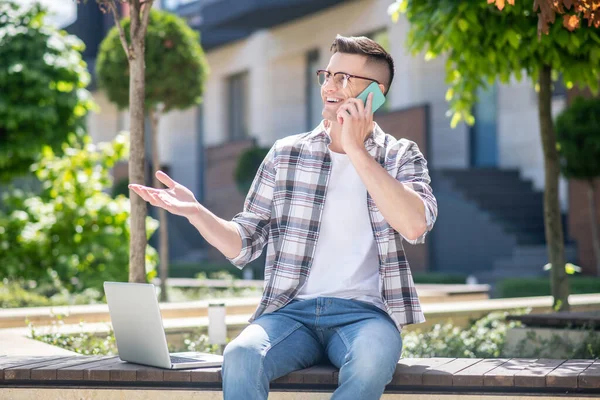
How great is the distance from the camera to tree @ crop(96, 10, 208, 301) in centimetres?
1116

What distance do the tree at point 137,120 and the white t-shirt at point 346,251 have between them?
191 centimetres

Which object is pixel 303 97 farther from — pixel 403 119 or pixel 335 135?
pixel 335 135

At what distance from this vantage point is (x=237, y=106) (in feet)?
80.7

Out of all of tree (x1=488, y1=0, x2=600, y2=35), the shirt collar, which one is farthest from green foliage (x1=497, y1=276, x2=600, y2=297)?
the shirt collar

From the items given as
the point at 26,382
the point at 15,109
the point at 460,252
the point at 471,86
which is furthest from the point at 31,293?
the point at 460,252

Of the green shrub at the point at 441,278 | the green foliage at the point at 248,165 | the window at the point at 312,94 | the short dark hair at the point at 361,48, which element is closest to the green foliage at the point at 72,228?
the green shrub at the point at 441,278

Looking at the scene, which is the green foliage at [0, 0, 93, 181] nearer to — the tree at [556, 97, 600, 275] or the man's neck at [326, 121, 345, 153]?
the tree at [556, 97, 600, 275]

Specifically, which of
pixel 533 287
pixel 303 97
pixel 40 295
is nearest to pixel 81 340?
pixel 40 295

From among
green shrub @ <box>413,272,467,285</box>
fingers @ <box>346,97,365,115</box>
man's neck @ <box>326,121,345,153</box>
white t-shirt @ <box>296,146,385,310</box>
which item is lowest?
green shrub @ <box>413,272,467,285</box>

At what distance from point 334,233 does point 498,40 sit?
10.8 ft

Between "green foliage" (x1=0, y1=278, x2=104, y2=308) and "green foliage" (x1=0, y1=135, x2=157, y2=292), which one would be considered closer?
"green foliage" (x1=0, y1=278, x2=104, y2=308)

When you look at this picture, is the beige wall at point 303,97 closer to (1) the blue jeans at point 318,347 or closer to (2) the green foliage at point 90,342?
(2) the green foliage at point 90,342

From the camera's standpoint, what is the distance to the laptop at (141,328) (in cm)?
332

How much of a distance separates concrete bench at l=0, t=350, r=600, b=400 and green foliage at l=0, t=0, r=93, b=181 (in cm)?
715
